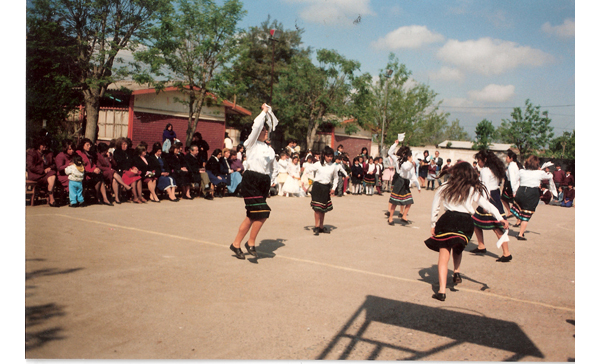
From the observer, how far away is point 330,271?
618 centimetres

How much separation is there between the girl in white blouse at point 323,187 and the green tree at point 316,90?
20.0 m

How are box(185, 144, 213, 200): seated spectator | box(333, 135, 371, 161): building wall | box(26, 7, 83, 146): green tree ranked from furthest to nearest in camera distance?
box(333, 135, 371, 161): building wall → box(185, 144, 213, 200): seated spectator → box(26, 7, 83, 146): green tree

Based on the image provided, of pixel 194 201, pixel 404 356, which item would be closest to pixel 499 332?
pixel 404 356

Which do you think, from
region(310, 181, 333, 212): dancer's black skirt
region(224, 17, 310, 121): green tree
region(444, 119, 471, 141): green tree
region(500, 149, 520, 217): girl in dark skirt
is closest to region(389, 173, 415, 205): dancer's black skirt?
region(500, 149, 520, 217): girl in dark skirt

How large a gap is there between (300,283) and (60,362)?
2574mm

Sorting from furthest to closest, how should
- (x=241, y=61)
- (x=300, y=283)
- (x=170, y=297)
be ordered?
(x=241, y=61) → (x=300, y=283) → (x=170, y=297)

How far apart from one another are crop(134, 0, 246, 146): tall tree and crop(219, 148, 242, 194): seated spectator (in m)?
4.02

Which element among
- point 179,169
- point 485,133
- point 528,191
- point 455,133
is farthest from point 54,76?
point 455,133

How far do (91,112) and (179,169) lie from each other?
9.67ft

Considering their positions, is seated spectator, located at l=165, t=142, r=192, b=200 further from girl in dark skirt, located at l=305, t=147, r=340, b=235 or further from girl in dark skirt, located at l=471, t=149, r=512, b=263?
girl in dark skirt, located at l=471, t=149, r=512, b=263

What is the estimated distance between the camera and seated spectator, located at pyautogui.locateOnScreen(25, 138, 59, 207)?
9.44 m

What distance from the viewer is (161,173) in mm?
12398

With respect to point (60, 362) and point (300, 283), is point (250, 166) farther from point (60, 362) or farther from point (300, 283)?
point (60, 362)

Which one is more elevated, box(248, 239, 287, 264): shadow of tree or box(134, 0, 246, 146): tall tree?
box(134, 0, 246, 146): tall tree
